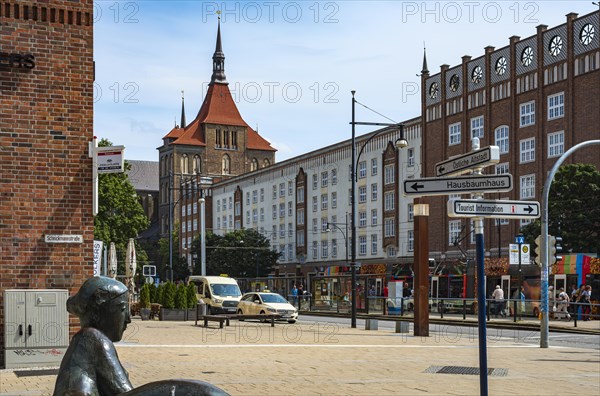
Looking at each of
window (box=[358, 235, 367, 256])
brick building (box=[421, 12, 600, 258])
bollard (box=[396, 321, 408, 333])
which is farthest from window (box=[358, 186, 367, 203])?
bollard (box=[396, 321, 408, 333])

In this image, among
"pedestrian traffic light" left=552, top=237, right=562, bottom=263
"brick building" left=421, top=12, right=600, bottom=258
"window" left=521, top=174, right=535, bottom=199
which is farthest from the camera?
"window" left=521, top=174, right=535, bottom=199

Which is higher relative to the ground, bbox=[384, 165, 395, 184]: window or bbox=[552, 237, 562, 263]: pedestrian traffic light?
bbox=[384, 165, 395, 184]: window

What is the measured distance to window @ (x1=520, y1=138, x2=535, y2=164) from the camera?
203 feet

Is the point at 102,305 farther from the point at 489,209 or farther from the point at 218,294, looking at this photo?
the point at 218,294

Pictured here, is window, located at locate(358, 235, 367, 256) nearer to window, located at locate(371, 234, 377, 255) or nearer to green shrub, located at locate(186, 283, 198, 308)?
window, located at locate(371, 234, 377, 255)

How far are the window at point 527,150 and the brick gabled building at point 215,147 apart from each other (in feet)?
258

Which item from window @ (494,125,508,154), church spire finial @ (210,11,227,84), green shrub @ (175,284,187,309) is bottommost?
green shrub @ (175,284,187,309)

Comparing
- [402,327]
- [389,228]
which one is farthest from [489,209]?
[389,228]

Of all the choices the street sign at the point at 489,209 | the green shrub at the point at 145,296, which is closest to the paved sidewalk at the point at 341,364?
the street sign at the point at 489,209

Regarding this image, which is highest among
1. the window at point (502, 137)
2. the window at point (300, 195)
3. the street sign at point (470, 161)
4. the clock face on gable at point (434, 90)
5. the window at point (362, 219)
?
the clock face on gable at point (434, 90)

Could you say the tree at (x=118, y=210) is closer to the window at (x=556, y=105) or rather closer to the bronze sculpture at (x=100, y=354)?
the window at (x=556, y=105)

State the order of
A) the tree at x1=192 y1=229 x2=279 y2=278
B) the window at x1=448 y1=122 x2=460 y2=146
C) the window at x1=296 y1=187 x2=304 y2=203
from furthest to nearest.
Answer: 1. the tree at x1=192 y1=229 x2=279 y2=278
2. the window at x1=296 y1=187 x2=304 y2=203
3. the window at x1=448 y1=122 x2=460 y2=146

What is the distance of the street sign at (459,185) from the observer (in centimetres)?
859

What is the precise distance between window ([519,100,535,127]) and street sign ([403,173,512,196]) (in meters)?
54.8
